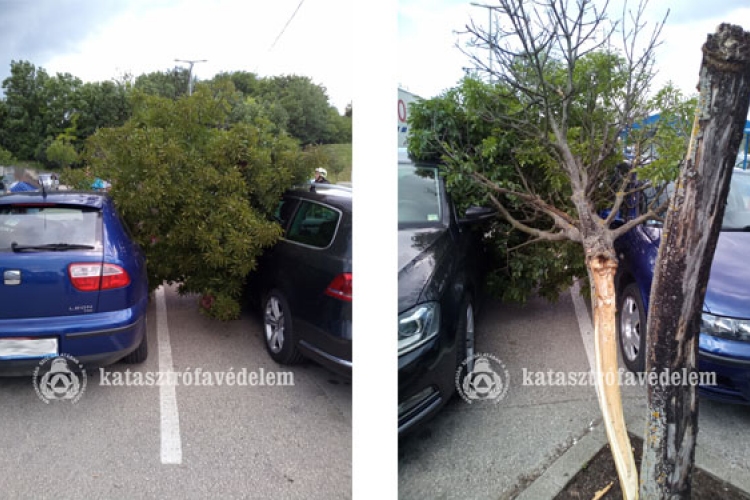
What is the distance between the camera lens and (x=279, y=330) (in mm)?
2578

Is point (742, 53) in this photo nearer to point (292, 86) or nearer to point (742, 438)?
point (742, 438)

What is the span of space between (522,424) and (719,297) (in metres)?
0.89

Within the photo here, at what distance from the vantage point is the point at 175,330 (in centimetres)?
277

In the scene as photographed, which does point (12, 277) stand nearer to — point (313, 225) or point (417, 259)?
point (313, 225)

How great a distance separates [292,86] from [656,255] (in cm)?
154

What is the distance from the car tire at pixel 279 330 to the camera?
2465 millimetres

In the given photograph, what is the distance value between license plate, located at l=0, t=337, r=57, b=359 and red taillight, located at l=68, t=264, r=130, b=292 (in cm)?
26

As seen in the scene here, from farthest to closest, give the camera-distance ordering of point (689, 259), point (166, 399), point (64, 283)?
1. point (166, 399)
2. point (64, 283)
3. point (689, 259)

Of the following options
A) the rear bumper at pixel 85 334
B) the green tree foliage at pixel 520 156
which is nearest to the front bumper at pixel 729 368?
the green tree foliage at pixel 520 156

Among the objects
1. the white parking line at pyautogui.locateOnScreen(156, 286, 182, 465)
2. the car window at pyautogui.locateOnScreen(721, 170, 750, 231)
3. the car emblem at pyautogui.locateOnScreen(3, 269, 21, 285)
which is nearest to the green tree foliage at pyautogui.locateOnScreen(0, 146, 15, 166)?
the car emblem at pyautogui.locateOnScreen(3, 269, 21, 285)

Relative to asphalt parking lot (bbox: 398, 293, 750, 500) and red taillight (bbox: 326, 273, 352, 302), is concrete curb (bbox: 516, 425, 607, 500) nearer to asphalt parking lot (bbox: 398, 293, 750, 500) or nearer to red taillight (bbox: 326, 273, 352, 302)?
asphalt parking lot (bbox: 398, 293, 750, 500)

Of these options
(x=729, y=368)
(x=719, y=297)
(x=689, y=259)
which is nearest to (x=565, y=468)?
(x=729, y=368)

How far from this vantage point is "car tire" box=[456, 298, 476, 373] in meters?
2.16

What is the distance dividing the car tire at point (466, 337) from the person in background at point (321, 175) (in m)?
0.86
